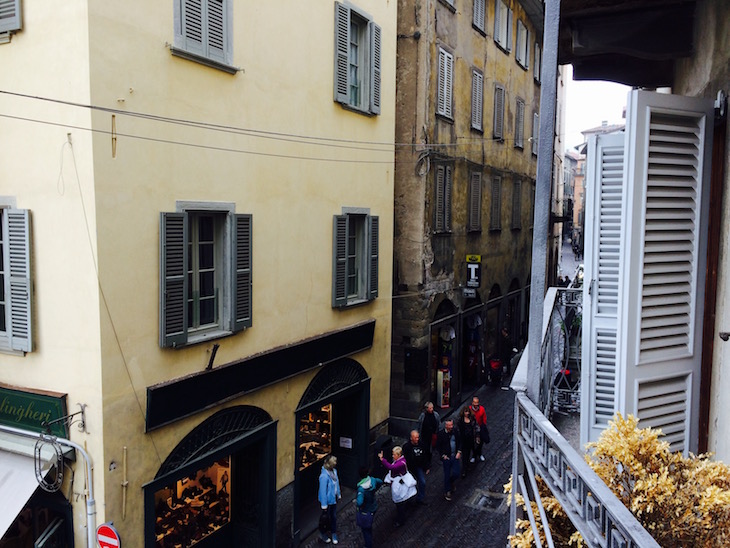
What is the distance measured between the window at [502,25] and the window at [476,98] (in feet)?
8.52

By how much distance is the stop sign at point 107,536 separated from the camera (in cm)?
744

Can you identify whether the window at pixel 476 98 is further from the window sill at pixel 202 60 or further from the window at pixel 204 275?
the window at pixel 204 275

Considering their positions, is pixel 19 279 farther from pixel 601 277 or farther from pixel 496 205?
pixel 496 205

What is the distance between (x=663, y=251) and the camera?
14.5ft

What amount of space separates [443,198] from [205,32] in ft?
31.5

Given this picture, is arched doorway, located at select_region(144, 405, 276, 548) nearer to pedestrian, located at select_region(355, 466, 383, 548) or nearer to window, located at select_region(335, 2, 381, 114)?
pedestrian, located at select_region(355, 466, 383, 548)

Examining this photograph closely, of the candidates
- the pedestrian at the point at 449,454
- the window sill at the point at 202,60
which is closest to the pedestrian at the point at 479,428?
the pedestrian at the point at 449,454

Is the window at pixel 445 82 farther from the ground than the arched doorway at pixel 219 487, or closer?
farther from the ground

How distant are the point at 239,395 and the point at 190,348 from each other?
134cm

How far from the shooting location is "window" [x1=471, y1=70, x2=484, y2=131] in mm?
19141

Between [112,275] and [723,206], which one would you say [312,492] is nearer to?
[112,275]

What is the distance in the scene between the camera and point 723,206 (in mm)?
4355

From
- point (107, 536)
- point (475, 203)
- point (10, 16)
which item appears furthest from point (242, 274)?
point (475, 203)

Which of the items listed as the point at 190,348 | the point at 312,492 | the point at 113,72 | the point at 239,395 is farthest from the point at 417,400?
the point at 113,72
